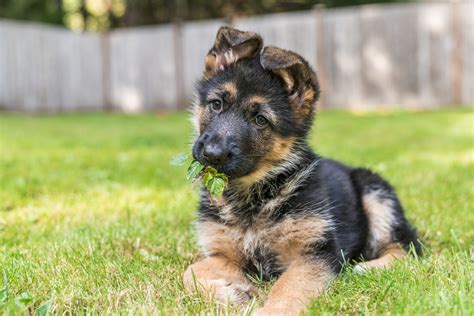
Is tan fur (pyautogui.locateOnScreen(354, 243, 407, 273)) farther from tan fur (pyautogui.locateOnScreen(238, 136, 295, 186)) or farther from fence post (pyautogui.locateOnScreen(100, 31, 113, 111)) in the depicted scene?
fence post (pyautogui.locateOnScreen(100, 31, 113, 111))

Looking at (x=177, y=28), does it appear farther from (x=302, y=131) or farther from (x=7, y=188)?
(x=302, y=131)

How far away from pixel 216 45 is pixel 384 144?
6142mm

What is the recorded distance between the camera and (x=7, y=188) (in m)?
5.77

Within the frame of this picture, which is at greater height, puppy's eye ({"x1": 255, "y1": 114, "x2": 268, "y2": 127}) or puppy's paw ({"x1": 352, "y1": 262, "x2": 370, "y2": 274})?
puppy's eye ({"x1": 255, "y1": 114, "x2": 268, "y2": 127})

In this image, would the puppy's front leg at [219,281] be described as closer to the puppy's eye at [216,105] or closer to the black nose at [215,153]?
the black nose at [215,153]

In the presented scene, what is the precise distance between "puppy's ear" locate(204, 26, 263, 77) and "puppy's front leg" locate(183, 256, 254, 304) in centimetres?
131

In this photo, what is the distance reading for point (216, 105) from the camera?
11.8 ft

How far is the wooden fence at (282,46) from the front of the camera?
15.4 meters

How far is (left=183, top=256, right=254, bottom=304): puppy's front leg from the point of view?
2959mm

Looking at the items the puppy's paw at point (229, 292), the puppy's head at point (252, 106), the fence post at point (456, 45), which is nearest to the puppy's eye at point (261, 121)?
the puppy's head at point (252, 106)

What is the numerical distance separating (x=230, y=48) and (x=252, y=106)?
55 centimetres

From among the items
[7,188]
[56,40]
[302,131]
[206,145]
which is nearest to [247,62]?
[302,131]

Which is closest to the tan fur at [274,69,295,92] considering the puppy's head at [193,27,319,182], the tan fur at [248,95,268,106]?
the puppy's head at [193,27,319,182]

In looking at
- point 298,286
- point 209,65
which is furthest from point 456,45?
point 298,286
